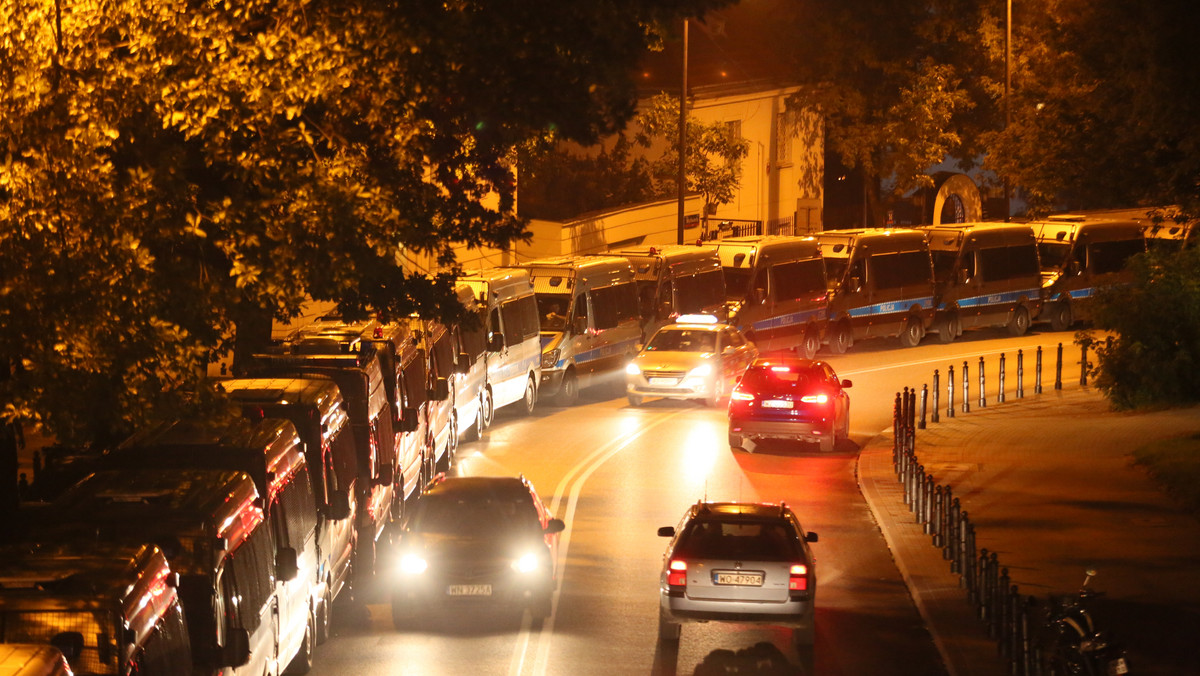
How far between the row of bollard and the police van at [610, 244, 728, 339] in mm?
12330

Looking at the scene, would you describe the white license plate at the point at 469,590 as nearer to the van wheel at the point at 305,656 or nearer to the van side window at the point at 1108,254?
the van wheel at the point at 305,656

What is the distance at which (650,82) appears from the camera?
55219 millimetres

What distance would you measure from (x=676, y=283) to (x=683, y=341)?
17.5 ft

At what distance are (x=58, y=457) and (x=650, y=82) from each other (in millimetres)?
41159

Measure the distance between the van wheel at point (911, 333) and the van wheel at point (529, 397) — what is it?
518 inches

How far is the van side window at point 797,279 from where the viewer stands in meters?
36.4

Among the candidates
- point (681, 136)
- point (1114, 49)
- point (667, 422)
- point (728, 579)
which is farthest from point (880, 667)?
point (681, 136)

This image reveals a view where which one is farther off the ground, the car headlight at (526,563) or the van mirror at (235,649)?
the van mirror at (235,649)

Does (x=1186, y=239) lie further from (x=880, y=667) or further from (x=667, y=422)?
(x=880, y=667)

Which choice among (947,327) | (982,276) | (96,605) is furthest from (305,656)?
(982,276)

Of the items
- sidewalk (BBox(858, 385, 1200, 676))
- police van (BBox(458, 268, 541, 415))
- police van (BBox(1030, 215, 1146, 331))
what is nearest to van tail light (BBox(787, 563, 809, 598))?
sidewalk (BBox(858, 385, 1200, 676))

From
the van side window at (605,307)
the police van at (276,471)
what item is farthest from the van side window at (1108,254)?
the police van at (276,471)

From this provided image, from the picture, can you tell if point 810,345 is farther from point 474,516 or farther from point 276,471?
point 276,471

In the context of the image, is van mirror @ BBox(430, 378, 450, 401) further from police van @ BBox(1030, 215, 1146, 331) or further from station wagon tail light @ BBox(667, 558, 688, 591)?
police van @ BBox(1030, 215, 1146, 331)
